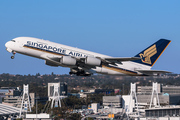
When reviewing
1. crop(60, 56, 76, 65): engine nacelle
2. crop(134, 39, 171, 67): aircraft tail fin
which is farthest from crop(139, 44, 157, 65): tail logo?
crop(60, 56, 76, 65): engine nacelle

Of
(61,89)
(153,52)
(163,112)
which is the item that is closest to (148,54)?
(153,52)

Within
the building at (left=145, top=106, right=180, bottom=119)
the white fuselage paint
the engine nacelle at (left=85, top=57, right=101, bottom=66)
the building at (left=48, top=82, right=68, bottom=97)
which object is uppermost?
the white fuselage paint

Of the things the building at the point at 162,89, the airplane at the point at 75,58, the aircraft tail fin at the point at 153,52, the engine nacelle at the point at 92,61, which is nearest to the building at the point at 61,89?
the building at the point at 162,89

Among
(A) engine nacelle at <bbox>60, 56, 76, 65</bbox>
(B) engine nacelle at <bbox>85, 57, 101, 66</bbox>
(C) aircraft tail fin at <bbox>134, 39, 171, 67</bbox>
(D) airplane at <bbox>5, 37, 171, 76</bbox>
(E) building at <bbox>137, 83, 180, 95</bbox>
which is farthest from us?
(E) building at <bbox>137, 83, 180, 95</bbox>

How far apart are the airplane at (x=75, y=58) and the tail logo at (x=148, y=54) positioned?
5.12 ft

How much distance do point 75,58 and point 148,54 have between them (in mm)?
14792

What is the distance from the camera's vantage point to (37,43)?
45781mm

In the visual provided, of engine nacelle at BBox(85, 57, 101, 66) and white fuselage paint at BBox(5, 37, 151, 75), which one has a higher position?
white fuselage paint at BBox(5, 37, 151, 75)

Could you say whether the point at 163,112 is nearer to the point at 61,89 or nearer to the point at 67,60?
the point at 67,60

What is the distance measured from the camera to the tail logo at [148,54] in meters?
53.8

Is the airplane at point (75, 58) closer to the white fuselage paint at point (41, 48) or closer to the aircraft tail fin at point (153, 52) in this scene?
the white fuselage paint at point (41, 48)

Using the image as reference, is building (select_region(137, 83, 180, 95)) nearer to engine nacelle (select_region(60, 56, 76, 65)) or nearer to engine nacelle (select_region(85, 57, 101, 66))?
engine nacelle (select_region(85, 57, 101, 66))

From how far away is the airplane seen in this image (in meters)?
45.6

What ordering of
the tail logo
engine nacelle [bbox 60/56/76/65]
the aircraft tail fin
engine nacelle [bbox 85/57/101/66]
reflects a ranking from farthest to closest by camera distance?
the aircraft tail fin
the tail logo
engine nacelle [bbox 85/57/101/66]
engine nacelle [bbox 60/56/76/65]
